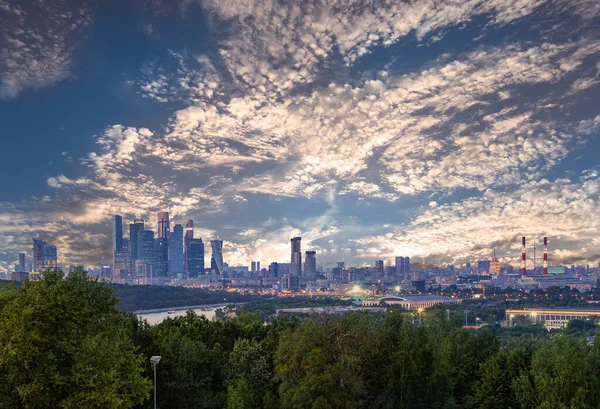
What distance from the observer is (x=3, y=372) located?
425 inches

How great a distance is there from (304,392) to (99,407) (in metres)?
6.66

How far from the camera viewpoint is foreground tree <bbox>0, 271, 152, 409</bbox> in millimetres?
10562

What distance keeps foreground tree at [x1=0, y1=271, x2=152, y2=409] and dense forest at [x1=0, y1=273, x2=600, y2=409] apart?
28mm

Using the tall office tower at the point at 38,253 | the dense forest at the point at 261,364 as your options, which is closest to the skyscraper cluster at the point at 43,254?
the tall office tower at the point at 38,253

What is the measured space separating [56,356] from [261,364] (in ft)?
33.0

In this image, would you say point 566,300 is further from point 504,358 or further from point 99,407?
point 99,407

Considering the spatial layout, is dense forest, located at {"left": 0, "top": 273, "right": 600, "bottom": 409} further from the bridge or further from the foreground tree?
the bridge

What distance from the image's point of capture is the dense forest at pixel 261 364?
1085cm

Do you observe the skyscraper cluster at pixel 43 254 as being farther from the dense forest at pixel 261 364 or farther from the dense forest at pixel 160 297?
the dense forest at pixel 261 364

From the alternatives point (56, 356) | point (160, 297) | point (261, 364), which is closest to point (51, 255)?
point (160, 297)

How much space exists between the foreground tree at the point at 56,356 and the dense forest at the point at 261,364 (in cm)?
3

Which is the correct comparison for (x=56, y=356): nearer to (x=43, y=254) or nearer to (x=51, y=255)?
(x=43, y=254)

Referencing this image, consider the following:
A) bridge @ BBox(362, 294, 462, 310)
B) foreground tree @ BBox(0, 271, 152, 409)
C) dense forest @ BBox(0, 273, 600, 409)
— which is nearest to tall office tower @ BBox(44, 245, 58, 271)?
bridge @ BBox(362, 294, 462, 310)

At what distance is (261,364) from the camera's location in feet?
64.9
